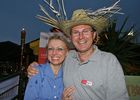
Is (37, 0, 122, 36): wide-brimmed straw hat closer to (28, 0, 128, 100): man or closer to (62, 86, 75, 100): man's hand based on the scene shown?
(28, 0, 128, 100): man

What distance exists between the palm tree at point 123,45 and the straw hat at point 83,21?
3202mm

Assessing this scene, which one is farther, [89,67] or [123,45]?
[123,45]

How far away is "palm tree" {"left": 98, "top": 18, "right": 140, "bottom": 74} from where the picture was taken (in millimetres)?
6469

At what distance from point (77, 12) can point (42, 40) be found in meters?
2.79

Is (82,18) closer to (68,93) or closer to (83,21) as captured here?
(83,21)

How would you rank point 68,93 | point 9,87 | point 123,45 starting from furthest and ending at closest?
point 123,45 → point 9,87 → point 68,93

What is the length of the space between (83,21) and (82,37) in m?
0.20

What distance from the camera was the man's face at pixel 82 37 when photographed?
3.05 meters

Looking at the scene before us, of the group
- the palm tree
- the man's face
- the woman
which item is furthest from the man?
the palm tree

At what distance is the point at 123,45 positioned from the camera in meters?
6.58

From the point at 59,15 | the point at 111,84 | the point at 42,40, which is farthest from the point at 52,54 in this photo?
the point at 42,40

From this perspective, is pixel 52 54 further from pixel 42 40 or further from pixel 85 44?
pixel 42 40

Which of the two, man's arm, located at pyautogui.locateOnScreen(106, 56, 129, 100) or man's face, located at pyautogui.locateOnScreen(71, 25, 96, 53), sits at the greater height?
man's face, located at pyautogui.locateOnScreen(71, 25, 96, 53)

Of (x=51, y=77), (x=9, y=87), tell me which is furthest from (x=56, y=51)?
(x=9, y=87)
